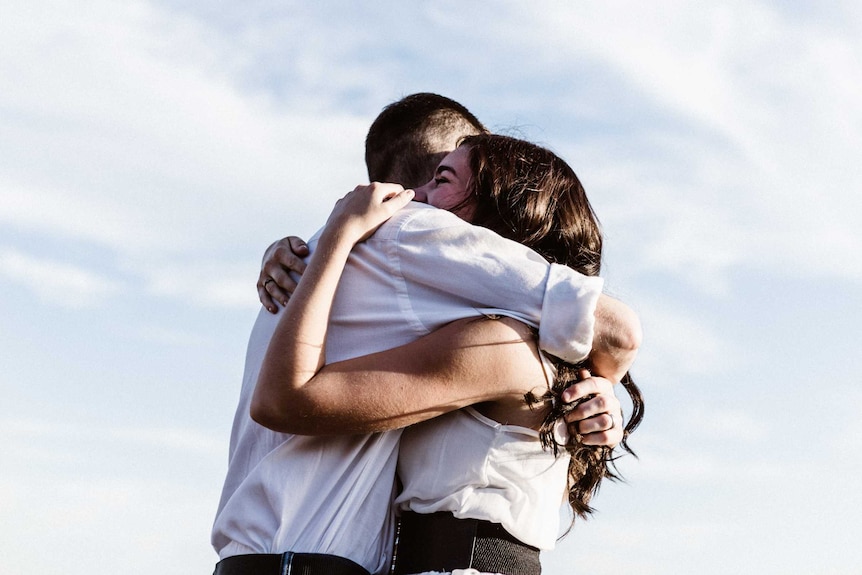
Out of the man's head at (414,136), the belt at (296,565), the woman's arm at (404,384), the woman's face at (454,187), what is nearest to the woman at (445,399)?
the woman's arm at (404,384)

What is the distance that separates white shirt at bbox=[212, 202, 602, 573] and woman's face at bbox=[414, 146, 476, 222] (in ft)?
1.11

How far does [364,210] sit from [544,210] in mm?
585

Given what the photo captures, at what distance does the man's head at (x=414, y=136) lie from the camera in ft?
14.3

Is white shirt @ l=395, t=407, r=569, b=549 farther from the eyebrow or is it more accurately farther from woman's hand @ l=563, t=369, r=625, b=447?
the eyebrow

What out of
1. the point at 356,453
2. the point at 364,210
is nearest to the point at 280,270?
the point at 364,210

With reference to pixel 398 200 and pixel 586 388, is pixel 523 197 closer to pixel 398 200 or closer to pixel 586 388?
pixel 398 200

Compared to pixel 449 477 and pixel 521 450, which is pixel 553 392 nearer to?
pixel 521 450

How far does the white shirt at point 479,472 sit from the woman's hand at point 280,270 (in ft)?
1.86

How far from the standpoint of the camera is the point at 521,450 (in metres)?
2.62

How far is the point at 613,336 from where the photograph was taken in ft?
8.98

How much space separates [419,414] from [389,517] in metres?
0.33

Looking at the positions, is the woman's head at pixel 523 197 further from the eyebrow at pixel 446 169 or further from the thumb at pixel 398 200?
the thumb at pixel 398 200

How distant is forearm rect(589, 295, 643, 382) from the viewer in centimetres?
271

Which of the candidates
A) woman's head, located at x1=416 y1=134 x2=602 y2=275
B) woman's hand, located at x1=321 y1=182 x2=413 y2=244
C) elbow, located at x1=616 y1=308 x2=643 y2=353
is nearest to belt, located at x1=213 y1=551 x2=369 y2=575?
woman's hand, located at x1=321 y1=182 x2=413 y2=244
